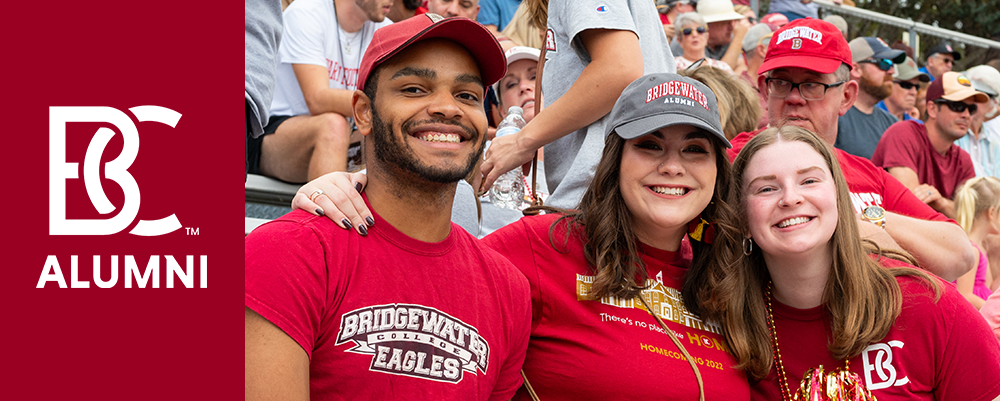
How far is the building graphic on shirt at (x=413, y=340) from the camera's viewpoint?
1.96 m

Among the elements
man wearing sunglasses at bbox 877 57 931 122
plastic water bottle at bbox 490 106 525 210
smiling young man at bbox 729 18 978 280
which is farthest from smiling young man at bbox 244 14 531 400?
man wearing sunglasses at bbox 877 57 931 122

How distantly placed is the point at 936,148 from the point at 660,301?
4.85 metres

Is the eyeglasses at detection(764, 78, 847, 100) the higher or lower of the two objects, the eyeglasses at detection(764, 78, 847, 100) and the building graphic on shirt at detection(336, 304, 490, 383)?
the higher

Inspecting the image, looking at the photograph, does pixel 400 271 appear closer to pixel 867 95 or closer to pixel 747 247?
pixel 747 247

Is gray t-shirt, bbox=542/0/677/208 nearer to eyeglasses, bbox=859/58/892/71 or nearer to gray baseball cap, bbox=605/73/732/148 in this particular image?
gray baseball cap, bbox=605/73/732/148

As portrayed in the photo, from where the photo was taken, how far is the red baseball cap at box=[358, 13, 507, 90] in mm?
2115

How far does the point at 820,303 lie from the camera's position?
2.70 metres

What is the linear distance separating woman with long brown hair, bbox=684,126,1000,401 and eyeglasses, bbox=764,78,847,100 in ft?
3.39

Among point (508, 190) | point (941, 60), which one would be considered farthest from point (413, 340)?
point (941, 60)

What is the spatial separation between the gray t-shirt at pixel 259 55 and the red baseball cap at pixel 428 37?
0.73 m

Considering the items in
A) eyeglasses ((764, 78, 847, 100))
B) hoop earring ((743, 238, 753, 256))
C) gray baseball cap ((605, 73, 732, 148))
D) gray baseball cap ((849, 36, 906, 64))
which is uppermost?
gray baseball cap ((849, 36, 906, 64))
